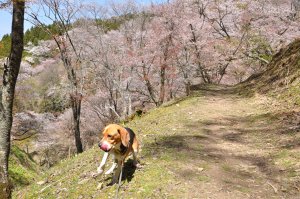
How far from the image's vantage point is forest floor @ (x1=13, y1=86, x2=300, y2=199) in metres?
4.94

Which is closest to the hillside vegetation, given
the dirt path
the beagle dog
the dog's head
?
the dirt path

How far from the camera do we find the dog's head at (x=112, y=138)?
14.1ft

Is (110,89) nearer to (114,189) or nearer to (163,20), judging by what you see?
(163,20)

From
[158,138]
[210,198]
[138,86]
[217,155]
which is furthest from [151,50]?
[210,198]

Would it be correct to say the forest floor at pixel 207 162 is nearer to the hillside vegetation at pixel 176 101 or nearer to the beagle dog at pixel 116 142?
the hillside vegetation at pixel 176 101

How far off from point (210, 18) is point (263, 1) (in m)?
3.50

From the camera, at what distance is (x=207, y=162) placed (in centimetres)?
594

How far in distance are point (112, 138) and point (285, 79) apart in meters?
7.87

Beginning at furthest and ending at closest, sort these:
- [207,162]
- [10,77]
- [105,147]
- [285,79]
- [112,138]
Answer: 1. [285,79]
2. [10,77]
3. [207,162]
4. [112,138]
5. [105,147]

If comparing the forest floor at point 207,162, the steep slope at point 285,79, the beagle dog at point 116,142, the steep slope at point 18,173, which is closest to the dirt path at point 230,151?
the forest floor at point 207,162

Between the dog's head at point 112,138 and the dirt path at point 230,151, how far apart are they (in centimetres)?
108

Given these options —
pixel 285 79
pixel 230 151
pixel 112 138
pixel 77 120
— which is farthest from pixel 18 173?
pixel 112 138

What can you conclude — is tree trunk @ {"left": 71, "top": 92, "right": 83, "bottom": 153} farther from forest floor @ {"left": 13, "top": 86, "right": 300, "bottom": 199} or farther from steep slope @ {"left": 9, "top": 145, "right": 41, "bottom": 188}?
forest floor @ {"left": 13, "top": 86, "right": 300, "bottom": 199}

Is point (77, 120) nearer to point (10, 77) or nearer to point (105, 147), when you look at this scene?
point (10, 77)
